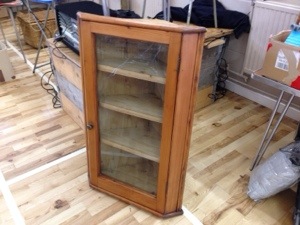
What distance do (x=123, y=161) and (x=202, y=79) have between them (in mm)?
1057

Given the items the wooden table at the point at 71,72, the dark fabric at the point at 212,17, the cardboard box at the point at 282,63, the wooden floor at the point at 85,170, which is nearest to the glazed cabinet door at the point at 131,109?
the wooden floor at the point at 85,170

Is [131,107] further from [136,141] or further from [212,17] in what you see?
[212,17]

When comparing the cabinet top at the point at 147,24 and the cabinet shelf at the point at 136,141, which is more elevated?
the cabinet top at the point at 147,24

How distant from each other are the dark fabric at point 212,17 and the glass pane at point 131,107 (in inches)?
46.3

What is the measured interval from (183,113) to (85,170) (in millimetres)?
899

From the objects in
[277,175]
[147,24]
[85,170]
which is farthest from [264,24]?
[85,170]

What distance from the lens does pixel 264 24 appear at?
213cm

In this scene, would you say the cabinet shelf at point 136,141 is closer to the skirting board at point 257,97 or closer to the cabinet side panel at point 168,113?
the cabinet side panel at point 168,113

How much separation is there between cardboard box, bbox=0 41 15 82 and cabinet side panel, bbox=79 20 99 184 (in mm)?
1747

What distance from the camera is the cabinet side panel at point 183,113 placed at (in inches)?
39.5

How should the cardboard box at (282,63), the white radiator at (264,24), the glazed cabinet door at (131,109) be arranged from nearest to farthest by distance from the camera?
the glazed cabinet door at (131,109) → the cardboard box at (282,63) → the white radiator at (264,24)

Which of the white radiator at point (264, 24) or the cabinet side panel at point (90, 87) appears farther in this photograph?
the white radiator at point (264, 24)

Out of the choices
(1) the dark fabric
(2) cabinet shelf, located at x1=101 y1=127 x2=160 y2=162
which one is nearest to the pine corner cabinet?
(2) cabinet shelf, located at x1=101 y1=127 x2=160 y2=162

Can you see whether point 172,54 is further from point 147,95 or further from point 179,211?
point 179,211
